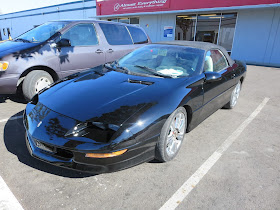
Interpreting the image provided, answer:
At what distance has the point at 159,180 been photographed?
7.45ft

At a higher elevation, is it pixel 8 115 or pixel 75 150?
pixel 75 150

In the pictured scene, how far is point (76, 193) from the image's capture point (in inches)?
79.8

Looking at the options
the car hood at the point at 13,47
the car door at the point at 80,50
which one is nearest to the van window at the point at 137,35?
the car door at the point at 80,50

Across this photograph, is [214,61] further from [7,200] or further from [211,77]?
[7,200]

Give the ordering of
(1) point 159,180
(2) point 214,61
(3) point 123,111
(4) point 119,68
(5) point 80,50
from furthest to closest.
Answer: (5) point 80,50 < (2) point 214,61 < (4) point 119,68 < (1) point 159,180 < (3) point 123,111

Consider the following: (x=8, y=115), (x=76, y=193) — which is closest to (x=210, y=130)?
(x=76, y=193)

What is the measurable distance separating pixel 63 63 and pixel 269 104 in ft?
16.6

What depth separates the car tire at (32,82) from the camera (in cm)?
402

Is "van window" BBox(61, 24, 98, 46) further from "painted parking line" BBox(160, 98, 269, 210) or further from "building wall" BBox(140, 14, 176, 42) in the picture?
"building wall" BBox(140, 14, 176, 42)

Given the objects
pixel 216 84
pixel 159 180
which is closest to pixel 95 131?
pixel 159 180

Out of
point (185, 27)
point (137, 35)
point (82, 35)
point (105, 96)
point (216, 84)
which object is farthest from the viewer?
point (185, 27)

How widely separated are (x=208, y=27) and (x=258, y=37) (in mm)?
3272

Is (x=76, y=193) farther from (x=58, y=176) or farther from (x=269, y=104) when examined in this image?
(x=269, y=104)

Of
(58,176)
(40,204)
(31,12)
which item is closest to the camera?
(40,204)
